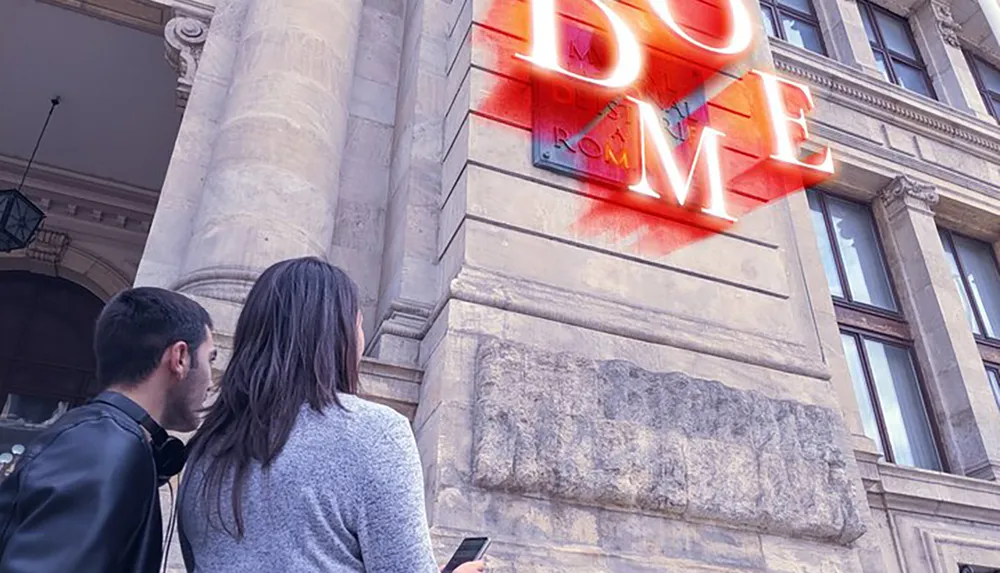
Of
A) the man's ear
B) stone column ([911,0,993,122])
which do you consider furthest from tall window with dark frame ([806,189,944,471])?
the man's ear

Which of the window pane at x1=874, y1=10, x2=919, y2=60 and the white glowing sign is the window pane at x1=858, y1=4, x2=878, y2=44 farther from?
the white glowing sign

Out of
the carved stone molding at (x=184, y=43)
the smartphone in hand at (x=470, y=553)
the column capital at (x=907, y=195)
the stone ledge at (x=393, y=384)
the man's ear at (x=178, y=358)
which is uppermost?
the column capital at (x=907, y=195)

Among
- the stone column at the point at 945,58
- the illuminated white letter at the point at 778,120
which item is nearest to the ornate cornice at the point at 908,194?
the illuminated white letter at the point at 778,120

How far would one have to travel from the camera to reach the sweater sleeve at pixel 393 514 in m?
1.86

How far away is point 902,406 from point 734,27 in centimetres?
503

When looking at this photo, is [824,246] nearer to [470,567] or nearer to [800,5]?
[800,5]

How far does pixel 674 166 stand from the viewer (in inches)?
277

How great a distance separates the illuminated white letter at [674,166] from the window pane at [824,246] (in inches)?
141

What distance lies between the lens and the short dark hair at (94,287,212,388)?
223 centimetres

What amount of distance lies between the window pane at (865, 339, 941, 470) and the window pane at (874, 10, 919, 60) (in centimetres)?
704

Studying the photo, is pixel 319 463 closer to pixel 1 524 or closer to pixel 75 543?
pixel 75 543

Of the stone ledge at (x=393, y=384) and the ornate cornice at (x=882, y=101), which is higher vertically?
the ornate cornice at (x=882, y=101)

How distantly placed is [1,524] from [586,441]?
3.62 meters

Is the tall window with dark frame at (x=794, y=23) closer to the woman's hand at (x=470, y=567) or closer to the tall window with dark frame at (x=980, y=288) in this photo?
the tall window with dark frame at (x=980, y=288)
